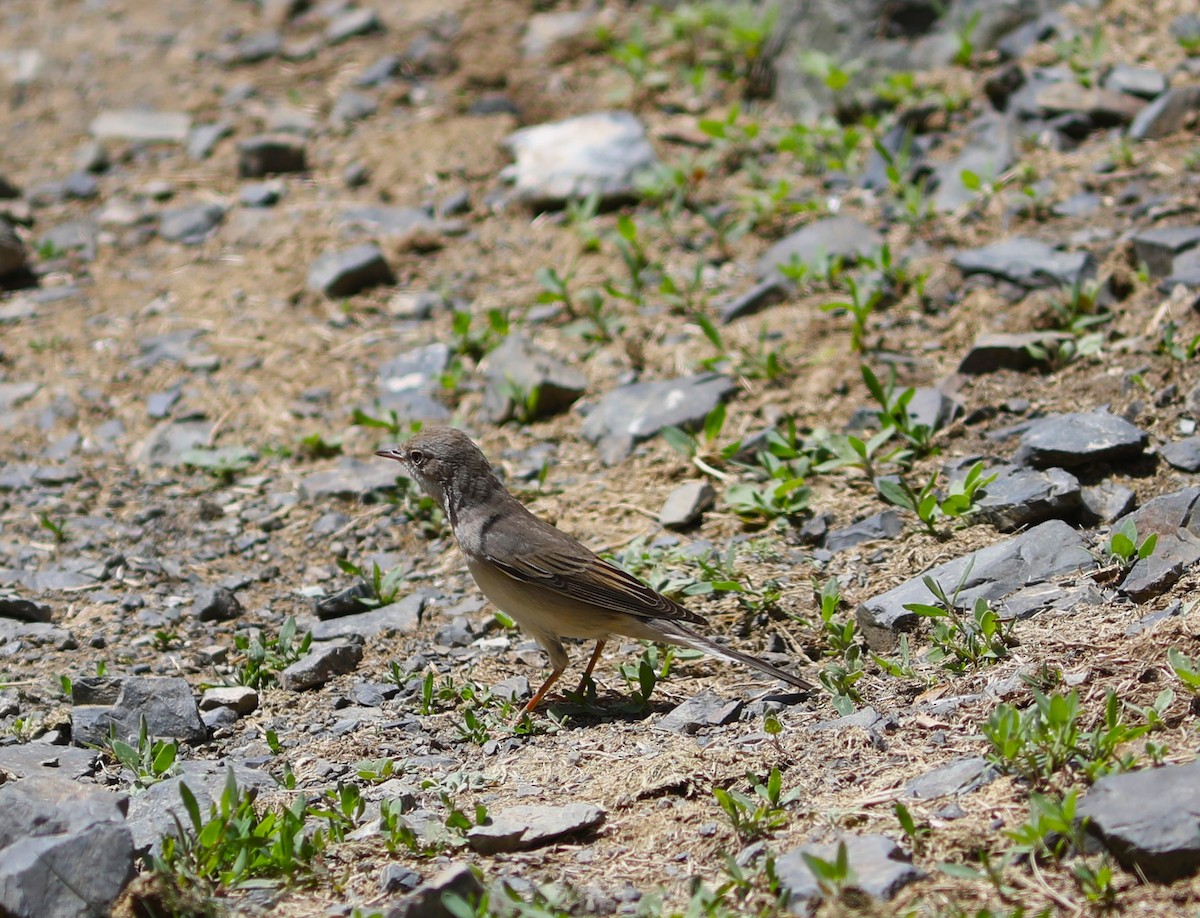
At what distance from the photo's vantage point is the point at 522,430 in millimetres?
8758

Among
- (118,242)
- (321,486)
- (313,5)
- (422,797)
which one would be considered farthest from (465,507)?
(313,5)

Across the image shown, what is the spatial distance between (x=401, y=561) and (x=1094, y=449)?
12.9 ft

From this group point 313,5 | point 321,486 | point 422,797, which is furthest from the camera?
point 313,5

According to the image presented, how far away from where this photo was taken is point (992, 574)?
602cm

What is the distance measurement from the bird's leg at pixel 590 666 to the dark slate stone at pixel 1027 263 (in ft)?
12.7

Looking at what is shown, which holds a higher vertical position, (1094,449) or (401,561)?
(1094,449)

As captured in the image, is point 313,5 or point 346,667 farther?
point 313,5

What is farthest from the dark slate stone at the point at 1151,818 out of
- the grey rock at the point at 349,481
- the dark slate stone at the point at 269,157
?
the dark slate stone at the point at 269,157

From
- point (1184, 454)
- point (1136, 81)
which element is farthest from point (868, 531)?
point (1136, 81)

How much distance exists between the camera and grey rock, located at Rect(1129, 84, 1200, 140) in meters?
9.27

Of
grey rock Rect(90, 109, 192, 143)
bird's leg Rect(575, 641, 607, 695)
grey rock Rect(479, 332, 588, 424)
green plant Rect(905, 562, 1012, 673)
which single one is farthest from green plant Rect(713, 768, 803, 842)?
grey rock Rect(90, 109, 192, 143)

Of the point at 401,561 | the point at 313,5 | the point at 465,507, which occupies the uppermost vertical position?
the point at 313,5

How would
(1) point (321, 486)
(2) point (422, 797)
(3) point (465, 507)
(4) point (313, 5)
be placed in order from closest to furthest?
(2) point (422, 797), (3) point (465, 507), (1) point (321, 486), (4) point (313, 5)

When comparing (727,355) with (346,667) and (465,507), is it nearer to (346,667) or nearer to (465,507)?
(465,507)
